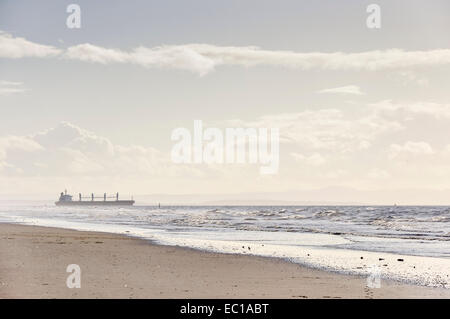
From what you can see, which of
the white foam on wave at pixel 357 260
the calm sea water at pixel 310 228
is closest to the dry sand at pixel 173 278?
the white foam on wave at pixel 357 260

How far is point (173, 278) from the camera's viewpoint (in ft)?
44.4

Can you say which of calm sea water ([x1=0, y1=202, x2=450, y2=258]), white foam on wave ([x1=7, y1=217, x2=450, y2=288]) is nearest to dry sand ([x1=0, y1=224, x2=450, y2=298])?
white foam on wave ([x1=7, y1=217, x2=450, y2=288])

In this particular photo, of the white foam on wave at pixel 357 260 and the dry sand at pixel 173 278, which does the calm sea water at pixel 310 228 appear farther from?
the dry sand at pixel 173 278

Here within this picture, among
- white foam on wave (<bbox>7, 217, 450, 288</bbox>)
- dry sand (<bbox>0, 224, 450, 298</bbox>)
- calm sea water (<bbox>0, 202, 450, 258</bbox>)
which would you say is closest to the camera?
dry sand (<bbox>0, 224, 450, 298</bbox>)

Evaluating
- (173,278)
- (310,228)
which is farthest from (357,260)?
(310,228)

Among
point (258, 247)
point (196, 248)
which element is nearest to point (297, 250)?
point (258, 247)

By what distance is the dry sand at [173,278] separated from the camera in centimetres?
1146

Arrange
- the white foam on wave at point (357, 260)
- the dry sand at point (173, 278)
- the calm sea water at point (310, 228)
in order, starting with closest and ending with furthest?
the dry sand at point (173, 278) → the white foam on wave at point (357, 260) → the calm sea water at point (310, 228)

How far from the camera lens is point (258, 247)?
23.5m

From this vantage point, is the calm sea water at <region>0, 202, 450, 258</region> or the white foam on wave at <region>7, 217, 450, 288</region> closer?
the white foam on wave at <region>7, 217, 450, 288</region>

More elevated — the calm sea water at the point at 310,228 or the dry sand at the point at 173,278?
the dry sand at the point at 173,278

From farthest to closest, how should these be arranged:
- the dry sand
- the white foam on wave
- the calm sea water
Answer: the calm sea water, the white foam on wave, the dry sand

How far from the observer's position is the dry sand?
37.6 ft

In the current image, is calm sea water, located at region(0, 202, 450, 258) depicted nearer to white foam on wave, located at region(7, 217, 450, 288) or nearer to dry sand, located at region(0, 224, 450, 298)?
white foam on wave, located at region(7, 217, 450, 288)
